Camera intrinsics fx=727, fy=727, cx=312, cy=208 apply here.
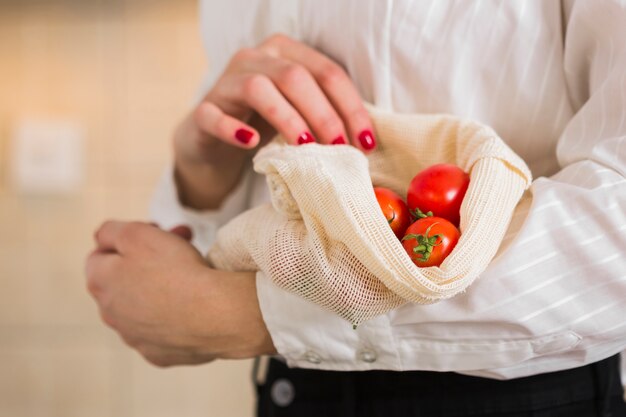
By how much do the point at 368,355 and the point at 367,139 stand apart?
174 millimetres

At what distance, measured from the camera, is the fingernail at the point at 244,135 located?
617 millimetres

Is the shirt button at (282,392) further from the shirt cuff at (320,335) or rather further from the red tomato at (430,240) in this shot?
the red tomato at (430,240)

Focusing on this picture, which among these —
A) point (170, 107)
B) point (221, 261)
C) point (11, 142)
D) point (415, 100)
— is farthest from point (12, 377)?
point (415, 100)

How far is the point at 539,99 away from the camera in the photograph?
0.57 m

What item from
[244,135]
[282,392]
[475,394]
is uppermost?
[244,135]

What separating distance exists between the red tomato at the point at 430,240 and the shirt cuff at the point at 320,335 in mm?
75

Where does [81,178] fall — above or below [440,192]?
below

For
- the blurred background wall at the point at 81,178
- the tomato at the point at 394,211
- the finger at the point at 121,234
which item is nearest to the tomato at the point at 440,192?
the tomato at the point at 394,211

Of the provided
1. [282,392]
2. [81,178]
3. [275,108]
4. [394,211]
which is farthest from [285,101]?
[81,178]

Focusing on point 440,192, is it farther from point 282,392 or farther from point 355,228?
point 282,392

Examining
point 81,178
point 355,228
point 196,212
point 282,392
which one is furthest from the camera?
point 81,178

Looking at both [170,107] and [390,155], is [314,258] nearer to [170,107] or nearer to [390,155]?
[390,155]

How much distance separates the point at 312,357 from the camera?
531 millimetres

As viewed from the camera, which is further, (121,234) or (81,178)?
(81,178)
